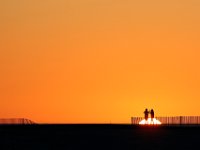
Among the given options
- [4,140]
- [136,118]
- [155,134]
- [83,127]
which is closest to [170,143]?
[155,134]

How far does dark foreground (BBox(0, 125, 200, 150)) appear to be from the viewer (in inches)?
4555

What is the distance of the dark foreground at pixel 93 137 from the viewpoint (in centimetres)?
11569

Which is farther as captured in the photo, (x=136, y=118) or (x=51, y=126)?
(x=136, y=118)

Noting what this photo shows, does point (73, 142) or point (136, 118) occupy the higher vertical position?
point (136, 118)

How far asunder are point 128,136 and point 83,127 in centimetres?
507

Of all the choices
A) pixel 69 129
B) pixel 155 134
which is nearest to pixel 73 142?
pixel 69 129

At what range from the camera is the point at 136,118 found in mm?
162000

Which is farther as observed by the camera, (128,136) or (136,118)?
(136,118)

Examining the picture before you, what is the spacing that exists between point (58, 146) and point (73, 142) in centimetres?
168

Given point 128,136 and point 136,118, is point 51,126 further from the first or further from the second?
point 136,118

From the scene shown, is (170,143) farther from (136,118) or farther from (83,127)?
(136,118)

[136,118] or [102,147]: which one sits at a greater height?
[136,118]

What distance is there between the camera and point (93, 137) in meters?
117

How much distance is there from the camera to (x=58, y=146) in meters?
117
